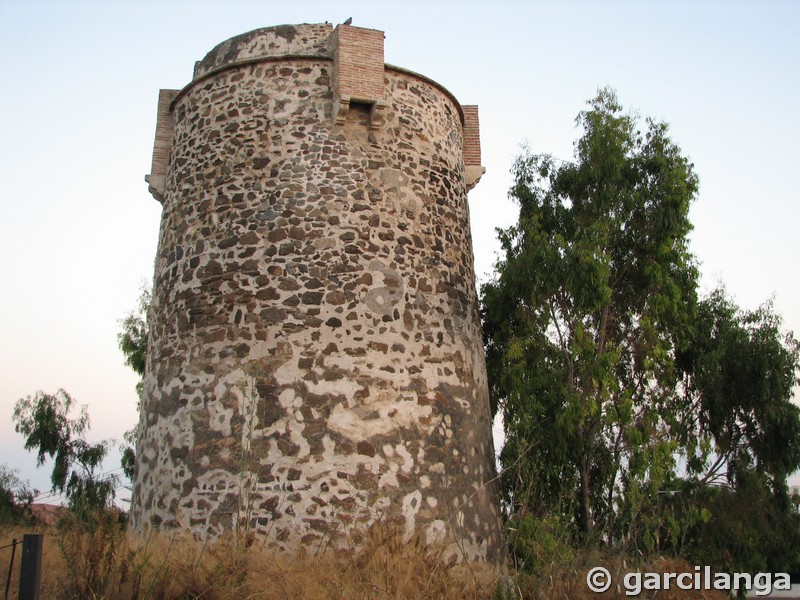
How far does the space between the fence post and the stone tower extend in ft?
9.61

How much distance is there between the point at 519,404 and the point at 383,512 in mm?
3484

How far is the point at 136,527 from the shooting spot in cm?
872

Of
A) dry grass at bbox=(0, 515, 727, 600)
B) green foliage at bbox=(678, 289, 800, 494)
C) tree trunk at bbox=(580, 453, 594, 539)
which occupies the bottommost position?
dry grass at bbox=(0, 515, 727, 600)

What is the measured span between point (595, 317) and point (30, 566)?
920 centimetres

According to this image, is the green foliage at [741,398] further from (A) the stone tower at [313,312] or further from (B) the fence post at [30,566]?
(B) the fence post at [30,566]

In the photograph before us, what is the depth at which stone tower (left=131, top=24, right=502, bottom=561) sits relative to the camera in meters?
8.13

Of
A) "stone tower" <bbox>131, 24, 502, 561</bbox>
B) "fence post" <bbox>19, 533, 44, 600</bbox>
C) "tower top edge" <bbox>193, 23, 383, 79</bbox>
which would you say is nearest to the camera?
"fence post" <bbox>19, 533, 44, 600</bbox>

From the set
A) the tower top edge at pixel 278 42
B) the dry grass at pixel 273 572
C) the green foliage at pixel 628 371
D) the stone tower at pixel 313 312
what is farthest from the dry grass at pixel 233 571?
the tower top edge at pixel 278 42

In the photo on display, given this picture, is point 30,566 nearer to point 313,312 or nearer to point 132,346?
point 313,312

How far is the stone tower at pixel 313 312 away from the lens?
8133 mm

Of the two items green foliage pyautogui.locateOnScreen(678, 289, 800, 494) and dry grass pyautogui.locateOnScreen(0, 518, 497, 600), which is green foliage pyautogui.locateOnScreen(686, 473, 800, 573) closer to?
green foliage pyautogui.locateOnScreen(678, 289, 800, 494)

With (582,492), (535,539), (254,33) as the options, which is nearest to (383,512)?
(535,539)

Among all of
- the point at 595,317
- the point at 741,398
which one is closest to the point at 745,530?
the point at 741,398

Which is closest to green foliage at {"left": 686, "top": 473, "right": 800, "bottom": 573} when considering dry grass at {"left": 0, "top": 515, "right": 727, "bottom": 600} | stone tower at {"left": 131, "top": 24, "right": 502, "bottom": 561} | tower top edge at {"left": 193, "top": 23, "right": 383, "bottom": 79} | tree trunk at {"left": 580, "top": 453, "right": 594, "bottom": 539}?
tree trunk at {"left": 580, "top": 453, "right": 594, "bottom": 539}
